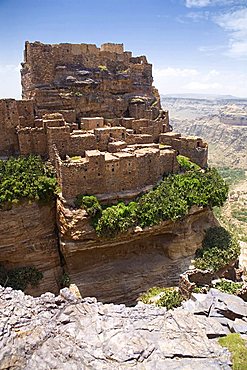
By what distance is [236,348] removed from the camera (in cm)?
914

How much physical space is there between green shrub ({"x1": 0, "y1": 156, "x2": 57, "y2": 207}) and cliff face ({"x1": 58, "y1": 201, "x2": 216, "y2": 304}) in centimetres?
166

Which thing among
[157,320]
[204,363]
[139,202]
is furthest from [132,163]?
[204,363]

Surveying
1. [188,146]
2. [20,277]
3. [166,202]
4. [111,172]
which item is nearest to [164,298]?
[166,202]

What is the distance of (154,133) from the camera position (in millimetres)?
29031

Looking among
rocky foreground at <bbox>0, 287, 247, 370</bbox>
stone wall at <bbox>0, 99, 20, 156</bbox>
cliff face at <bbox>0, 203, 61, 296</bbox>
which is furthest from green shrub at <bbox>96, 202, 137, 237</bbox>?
stone wall at <bbox>0, 99, 20, 156</bbox>

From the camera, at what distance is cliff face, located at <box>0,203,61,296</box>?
21297 millimetres

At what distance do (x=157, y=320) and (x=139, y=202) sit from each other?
41.1 ft

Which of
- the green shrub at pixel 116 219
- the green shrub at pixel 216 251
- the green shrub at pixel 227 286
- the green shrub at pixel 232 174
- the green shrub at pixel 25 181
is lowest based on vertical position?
the green shrub at pixel 232 174

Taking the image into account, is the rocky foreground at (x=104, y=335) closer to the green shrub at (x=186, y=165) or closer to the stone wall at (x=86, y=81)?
the green shrub at (x=186, y=165)

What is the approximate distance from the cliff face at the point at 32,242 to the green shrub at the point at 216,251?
34.7ft

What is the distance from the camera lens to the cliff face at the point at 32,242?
21297 mm

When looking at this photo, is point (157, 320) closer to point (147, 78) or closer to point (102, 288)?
point (102, 288)

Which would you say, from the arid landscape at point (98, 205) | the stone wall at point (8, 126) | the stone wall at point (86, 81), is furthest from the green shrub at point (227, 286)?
the stone wall at point (86, 81)

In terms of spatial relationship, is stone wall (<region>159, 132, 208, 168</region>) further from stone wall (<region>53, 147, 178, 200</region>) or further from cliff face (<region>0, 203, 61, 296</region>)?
cliff face (<region>0, 203, 61, 296</region>)
